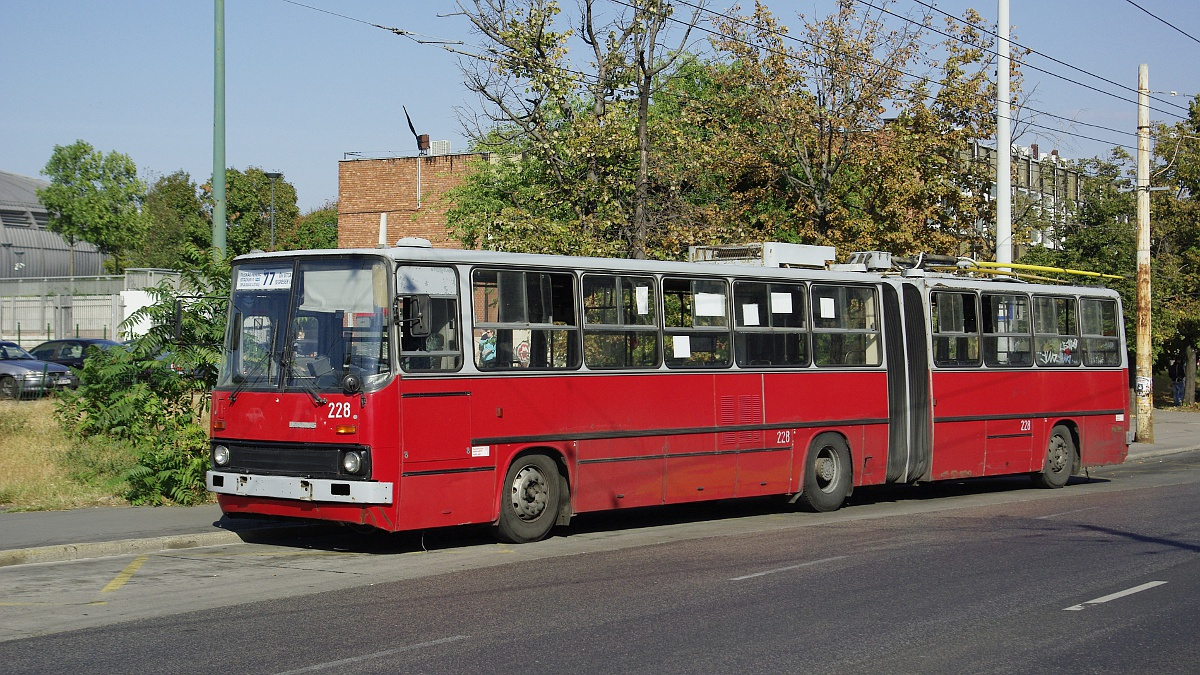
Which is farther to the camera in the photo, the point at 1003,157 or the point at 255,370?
the point at 1003,157

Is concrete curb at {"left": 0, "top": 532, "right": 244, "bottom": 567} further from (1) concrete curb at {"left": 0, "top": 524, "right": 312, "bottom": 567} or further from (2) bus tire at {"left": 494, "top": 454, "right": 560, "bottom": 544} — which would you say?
(2) bus tire at {"left": 494, "top": 454, "right": 560, "bottom": 544}

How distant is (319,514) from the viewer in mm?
11617

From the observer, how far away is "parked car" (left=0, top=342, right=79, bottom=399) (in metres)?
29.9

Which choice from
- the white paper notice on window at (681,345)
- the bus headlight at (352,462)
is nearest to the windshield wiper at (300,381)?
the bus headlight at (352,462)

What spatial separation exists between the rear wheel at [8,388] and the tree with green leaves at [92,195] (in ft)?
79.8

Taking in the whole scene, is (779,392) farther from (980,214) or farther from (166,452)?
(980,214)

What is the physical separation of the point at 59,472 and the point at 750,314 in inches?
350

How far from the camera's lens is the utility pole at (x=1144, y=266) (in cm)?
2877

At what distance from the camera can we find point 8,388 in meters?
30.4

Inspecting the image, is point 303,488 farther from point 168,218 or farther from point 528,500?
point 168,218

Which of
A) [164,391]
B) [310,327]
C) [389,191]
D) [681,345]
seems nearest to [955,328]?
[681,345]

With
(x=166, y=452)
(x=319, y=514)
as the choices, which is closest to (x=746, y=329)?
(x=319, y=514)

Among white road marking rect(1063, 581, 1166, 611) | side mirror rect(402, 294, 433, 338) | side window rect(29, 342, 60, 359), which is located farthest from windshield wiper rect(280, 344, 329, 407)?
side window rect(29, 342, 60, 359)

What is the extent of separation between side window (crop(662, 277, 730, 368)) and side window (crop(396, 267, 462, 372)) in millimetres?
2940
